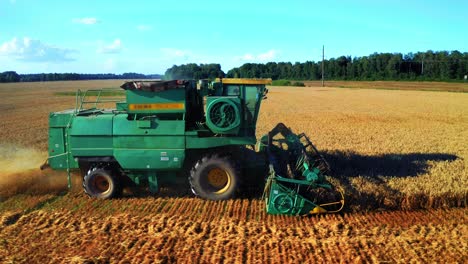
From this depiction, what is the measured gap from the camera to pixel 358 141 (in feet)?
45.1

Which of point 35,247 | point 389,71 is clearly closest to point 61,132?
point 35,247

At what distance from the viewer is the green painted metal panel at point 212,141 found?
26.0 ft

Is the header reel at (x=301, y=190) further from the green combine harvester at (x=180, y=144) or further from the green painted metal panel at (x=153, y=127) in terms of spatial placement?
the green painted metal panel at (x=153, y=127)

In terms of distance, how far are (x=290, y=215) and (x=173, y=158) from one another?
8.07 ft

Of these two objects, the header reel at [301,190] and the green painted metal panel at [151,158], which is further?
the green painted metal panel at [151,158]

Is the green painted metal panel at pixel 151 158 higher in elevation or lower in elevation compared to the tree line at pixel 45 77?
lower

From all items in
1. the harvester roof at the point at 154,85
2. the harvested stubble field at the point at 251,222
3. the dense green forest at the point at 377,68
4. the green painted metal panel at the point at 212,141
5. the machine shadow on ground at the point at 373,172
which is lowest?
the harvested stubble field at the point at 251,222

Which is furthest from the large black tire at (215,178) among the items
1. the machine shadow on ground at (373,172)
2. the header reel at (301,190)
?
the machine shadow on ground at (373,172)

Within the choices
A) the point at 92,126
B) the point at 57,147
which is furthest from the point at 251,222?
the point at 57,147

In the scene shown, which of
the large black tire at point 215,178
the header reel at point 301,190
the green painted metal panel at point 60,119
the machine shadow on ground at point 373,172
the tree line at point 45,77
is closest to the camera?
A: the header reel at point 301,190

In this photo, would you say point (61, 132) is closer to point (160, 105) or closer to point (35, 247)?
point (160, 105)

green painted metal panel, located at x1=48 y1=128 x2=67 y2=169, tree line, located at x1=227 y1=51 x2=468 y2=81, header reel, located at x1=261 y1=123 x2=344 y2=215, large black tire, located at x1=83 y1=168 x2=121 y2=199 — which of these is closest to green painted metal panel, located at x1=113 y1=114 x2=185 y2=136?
large black tire, located at x1=83 y1=168 x2=121 y2=199

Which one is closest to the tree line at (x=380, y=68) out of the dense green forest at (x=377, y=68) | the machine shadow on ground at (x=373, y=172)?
the dense green forest at (x=377, y=68)

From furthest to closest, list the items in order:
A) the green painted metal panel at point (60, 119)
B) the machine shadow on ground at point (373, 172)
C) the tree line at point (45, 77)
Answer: the tree line at point (45, 77) < the green painted metal panel at point (60, 119) < the machine shadow on ground at point (373, 172)
